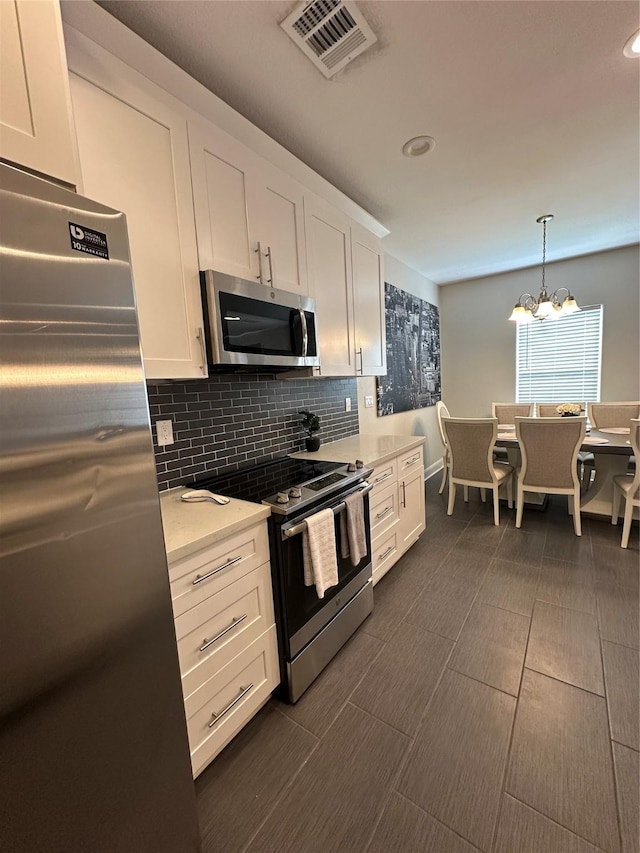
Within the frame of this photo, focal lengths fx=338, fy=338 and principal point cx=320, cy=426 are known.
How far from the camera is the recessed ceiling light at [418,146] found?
1916 mm

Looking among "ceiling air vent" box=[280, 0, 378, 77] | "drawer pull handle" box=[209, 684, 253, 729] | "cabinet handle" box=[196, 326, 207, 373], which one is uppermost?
"ceiling air vent" box=[280, 0, 378, 77]

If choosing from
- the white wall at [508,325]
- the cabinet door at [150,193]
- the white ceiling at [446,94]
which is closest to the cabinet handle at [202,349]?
the cabinet door at [150,193]

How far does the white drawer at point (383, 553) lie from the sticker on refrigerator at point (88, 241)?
1.97 m

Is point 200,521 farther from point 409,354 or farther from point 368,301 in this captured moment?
point 409,354

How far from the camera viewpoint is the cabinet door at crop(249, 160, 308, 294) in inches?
65.9

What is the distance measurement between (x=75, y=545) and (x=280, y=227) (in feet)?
5.66

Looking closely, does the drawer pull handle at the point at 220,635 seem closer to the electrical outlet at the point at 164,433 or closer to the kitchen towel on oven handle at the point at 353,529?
the kitchen towel on oven handle at the point at 353,529

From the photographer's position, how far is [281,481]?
5.62 feet

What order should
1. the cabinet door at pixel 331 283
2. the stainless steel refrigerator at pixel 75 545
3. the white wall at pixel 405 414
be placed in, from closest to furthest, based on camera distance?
the stainless steel refrigerator at pixel 75 545 < the cabinet door at pixel 331 283 < the white wall at pixel 405 414

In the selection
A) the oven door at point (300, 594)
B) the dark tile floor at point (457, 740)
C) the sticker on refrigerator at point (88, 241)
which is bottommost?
the dark tile floor at point (457, 740)

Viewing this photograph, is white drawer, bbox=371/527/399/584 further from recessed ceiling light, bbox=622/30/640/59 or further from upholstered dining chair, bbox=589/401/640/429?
upholstered dining chair, bbox=589/401/640/429

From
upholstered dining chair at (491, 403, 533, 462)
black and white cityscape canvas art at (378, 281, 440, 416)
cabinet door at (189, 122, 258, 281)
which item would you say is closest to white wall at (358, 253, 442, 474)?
black and white cityscape canvas art at (378, 281, 440, 416)

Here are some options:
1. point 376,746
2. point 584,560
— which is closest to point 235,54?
point 376,746

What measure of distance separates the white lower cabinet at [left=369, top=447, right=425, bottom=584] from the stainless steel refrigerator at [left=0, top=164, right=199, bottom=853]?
1503 millimetres
